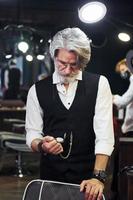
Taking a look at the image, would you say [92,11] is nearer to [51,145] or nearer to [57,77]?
[57,77]

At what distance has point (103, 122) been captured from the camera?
85.4 inches

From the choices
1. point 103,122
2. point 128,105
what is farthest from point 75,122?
point 128,105

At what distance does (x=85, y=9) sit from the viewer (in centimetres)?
446

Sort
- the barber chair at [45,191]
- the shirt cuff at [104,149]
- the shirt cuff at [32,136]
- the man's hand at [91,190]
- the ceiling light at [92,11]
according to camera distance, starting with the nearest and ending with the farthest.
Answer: the man's hand at [91,190], the barber chair at [45,191], the shirt cuff at [104,149], the shirt cuff at [32,136], the ceiling light at [92,11]

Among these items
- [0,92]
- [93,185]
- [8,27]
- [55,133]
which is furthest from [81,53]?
[0,92]

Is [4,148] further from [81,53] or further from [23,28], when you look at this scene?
[81,53]

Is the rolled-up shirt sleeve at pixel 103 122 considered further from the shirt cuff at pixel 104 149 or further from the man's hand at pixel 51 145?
the man's hand at pixel 51 145

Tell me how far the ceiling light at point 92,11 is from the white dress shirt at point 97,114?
2.22m

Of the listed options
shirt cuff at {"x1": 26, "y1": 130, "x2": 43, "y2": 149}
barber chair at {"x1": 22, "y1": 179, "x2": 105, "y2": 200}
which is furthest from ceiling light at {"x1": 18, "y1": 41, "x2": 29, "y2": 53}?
barber chair at {"x1": 22, "y1": 179, "x2": 105, "y2": 200}

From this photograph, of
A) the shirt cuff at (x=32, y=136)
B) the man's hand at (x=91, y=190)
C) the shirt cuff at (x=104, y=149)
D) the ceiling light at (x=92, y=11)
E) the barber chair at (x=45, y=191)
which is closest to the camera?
the man's hand at (x=91, y=190)

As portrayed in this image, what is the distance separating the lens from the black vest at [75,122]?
226 centimetres

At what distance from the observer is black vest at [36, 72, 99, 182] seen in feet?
7.42

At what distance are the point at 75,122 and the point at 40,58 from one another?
855 cm

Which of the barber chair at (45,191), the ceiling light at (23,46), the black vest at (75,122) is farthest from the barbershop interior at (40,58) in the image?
the barber chair at (45,191)
